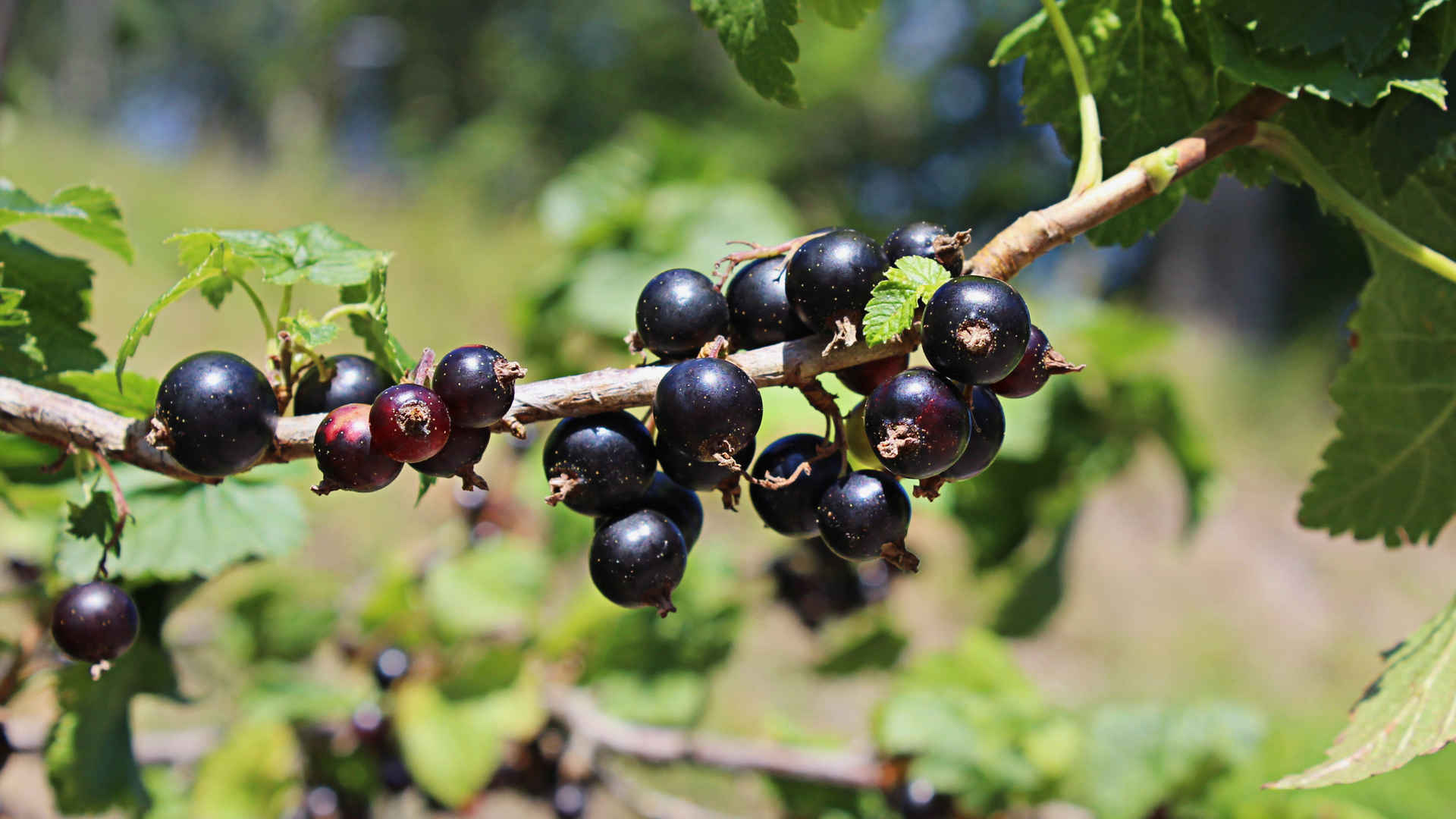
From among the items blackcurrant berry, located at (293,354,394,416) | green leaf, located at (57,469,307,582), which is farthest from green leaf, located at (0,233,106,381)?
blackcurrant berry, located at (293,354,394,416)

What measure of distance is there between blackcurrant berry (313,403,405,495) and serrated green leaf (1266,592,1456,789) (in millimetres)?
671

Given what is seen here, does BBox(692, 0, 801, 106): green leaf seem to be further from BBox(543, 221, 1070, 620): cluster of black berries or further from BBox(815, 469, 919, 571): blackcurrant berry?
BBox(815, 469, 919, 571): blackcurrant berry

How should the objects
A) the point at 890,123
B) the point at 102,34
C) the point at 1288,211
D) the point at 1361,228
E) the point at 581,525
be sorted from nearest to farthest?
the point at 1361,228, the point at 581,525, the point at 1288,211, the point at 890,123, the point at 102,34

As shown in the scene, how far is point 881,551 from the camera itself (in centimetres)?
76

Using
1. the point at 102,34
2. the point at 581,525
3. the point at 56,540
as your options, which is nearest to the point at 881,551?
the point at 56,540

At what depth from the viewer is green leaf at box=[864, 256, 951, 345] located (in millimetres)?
669

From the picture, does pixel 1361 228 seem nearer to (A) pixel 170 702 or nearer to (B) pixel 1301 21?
(B) pixel 1301 21

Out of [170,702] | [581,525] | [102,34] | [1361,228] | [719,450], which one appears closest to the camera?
[719,450]

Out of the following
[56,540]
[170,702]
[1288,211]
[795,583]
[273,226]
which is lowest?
[170,702]

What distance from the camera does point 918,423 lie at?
0.68 m

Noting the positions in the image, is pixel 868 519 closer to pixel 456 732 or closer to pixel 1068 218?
pixel 1068 218

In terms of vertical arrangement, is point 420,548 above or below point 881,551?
above

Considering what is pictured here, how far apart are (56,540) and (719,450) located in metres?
0.95

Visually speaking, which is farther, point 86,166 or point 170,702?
point 86,166
